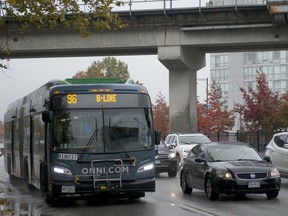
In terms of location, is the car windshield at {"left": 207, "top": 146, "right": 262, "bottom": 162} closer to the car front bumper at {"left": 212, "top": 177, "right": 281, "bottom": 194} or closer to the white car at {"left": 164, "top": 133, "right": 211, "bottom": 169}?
the car front bumper at {"left": 212, "top": 177, "right": 281, "bottom": 194}

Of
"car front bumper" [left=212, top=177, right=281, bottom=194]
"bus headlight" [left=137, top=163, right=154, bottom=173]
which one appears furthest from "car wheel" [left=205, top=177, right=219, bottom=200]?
"bus headlight" [left=137, top=163, right=154, bottom=173]

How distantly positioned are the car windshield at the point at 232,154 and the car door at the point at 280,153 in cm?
299

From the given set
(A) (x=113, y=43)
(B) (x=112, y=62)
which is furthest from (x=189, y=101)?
(B) (x=112, y=62)

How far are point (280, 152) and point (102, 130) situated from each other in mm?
7333

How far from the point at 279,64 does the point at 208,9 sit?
297 ft

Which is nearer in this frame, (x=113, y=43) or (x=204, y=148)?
(x=204, y=148)

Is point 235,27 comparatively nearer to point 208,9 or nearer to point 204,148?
point 208,9

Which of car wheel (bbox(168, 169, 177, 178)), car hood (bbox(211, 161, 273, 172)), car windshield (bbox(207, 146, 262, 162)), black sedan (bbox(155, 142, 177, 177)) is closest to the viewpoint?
car hood (bbox(211, 161, 273, 172))

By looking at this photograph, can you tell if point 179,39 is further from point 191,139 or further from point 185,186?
point 185,186

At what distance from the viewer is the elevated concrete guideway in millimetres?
36381

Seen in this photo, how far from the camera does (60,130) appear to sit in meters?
15.2

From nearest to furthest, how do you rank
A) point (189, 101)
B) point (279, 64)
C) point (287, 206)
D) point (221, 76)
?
point (287, 206)
point (189, 101)
point (279, 64)
point (221, 76)

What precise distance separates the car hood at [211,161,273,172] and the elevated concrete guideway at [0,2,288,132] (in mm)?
19671

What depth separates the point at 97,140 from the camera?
1515 centimetres
